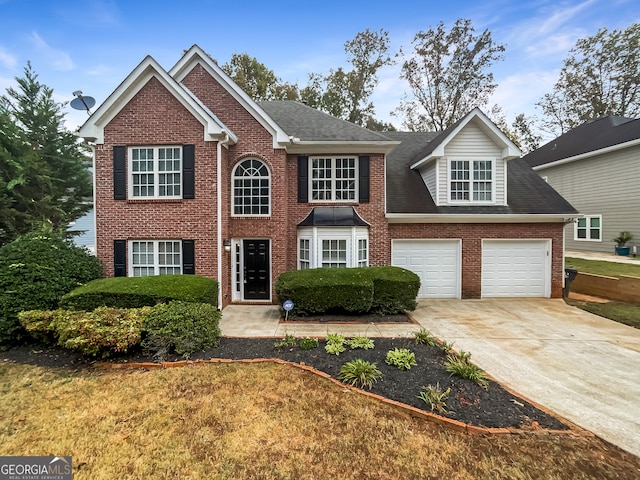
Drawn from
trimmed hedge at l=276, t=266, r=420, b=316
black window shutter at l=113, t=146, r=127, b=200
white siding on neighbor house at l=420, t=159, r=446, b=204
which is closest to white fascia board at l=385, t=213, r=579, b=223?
white siding on neighbor house at l=420, t=159, r=446, b=204

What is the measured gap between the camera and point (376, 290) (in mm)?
8930

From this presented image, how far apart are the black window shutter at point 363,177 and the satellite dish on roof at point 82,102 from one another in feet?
30.4

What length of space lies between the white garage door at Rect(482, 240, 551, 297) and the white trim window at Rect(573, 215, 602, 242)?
12258 millimetres

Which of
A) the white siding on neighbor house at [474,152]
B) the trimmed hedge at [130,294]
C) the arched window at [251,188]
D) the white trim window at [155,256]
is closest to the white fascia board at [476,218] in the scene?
the white siding on neighbor house at [474,152]

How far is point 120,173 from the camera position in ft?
30.9

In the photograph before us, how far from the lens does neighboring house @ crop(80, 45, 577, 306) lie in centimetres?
938

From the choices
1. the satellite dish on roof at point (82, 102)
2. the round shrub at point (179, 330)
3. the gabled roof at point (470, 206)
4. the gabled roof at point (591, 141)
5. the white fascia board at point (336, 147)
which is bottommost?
the round shrub at point (179, 330)

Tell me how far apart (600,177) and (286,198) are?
21516 mm

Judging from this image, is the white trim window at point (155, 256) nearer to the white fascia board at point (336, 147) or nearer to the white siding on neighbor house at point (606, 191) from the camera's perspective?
the white fascia board at point (336, 147)

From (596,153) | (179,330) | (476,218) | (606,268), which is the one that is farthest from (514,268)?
(596,153)

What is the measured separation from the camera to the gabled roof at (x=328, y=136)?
1034 cm

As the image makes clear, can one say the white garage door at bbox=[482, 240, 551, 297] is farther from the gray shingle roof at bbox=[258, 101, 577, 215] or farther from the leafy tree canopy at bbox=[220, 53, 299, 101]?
the leafy tree canopy at bbox=[220, 53, 299, 101]

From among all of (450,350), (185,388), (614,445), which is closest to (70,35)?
(185,388)

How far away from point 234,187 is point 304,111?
16.4 ft
